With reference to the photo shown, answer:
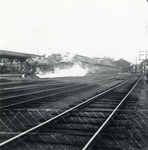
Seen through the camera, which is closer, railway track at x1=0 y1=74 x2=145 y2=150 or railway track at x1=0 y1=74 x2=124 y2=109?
railway track at x1=0 y1=74 x2=145 y2=150

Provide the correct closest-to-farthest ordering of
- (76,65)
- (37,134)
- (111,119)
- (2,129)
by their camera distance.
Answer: (37,134) → (2,129) → (111,119) → (76,65)

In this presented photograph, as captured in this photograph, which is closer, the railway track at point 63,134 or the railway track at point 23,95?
the railway track at point 63,134

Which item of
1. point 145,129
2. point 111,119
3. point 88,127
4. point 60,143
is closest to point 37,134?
point 60,143

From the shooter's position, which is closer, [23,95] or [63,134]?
[63,134]

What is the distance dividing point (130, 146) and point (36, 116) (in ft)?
11.2

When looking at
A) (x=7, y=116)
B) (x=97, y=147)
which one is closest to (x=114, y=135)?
(x=97, y=147)

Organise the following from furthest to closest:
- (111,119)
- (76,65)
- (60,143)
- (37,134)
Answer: (76,65) → (111,119) → (37,134) → (60,143)

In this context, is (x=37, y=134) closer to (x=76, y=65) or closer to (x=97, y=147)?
(x=97, y=147)

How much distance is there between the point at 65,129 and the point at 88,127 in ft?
2.16

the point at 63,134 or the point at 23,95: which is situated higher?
the point at 23,95

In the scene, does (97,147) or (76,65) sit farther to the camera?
(76,65)

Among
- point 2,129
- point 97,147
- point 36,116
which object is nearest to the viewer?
point 97,147

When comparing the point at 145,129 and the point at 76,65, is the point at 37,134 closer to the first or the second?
the point at 145,129

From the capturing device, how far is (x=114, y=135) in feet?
15.2
